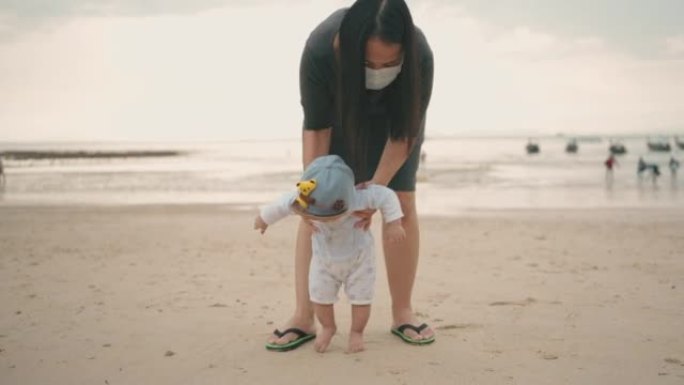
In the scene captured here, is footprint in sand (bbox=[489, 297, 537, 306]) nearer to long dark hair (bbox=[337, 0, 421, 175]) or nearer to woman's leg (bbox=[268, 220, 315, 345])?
woman's leg (bbox=[268, 220, 315, 345])

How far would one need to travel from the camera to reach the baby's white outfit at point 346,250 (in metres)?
2.69

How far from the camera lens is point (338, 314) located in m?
3.55

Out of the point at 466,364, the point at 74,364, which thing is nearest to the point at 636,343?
the point at 466,364

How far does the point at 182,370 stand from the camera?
8.38 feet

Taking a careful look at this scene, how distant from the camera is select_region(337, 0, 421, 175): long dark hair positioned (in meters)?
2.45

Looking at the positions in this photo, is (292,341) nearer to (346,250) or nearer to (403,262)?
(346,250)

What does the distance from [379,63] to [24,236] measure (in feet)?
21.9

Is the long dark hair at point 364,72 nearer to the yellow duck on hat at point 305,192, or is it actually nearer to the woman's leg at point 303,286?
the yellow duck on hat at point 305,192

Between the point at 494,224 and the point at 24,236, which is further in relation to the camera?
the point at 494,224

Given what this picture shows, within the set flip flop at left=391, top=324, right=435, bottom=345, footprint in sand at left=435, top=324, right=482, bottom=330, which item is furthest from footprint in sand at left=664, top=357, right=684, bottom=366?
flip flop at left=391, top=324, right=435, bottom=345

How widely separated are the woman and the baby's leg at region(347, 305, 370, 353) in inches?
10.7

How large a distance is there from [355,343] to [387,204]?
656 mm

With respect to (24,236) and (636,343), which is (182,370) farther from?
(24,236)

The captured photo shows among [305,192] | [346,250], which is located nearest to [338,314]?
[346,250]
